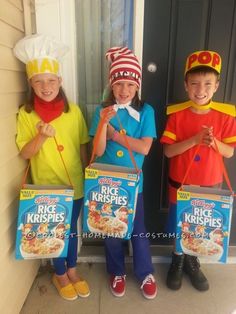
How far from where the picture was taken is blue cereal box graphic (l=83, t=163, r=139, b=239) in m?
1.62

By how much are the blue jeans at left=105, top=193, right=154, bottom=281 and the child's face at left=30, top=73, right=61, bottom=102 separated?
87 centimetres

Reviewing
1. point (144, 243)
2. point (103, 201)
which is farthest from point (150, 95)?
point (144, 243)

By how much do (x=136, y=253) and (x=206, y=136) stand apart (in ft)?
2.86

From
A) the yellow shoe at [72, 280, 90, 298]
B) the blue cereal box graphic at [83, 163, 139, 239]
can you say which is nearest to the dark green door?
the blue cereal box graphic at [83, 163, 139, 239]

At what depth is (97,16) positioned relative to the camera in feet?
6.35

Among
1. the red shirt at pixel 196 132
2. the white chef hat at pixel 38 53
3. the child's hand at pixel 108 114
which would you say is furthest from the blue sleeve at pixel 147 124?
the white chef hat at pixel 38 53

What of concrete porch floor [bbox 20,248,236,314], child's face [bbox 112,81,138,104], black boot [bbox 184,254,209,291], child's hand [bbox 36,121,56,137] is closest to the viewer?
child's hand [bbox 36,121,56,137]

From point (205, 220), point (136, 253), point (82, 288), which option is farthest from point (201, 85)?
point (82, 288)

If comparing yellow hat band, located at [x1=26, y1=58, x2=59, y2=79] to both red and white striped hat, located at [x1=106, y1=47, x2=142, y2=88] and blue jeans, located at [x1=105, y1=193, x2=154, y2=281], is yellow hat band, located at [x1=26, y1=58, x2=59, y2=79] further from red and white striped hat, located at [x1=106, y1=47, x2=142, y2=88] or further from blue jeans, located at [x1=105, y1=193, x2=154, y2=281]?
blue jeans, located at [x1=105, y1=193, x2=154, y2=281]

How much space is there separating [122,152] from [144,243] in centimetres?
62

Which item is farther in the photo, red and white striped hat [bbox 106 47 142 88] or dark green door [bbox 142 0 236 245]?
dark green door [bbox 142 0 236 245]

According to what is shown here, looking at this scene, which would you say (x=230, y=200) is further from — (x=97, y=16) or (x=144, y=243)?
(x=97, y=16)

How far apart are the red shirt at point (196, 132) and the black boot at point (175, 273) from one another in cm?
56

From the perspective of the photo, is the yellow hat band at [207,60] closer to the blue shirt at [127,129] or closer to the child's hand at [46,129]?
the blue shirt at [127,129]
